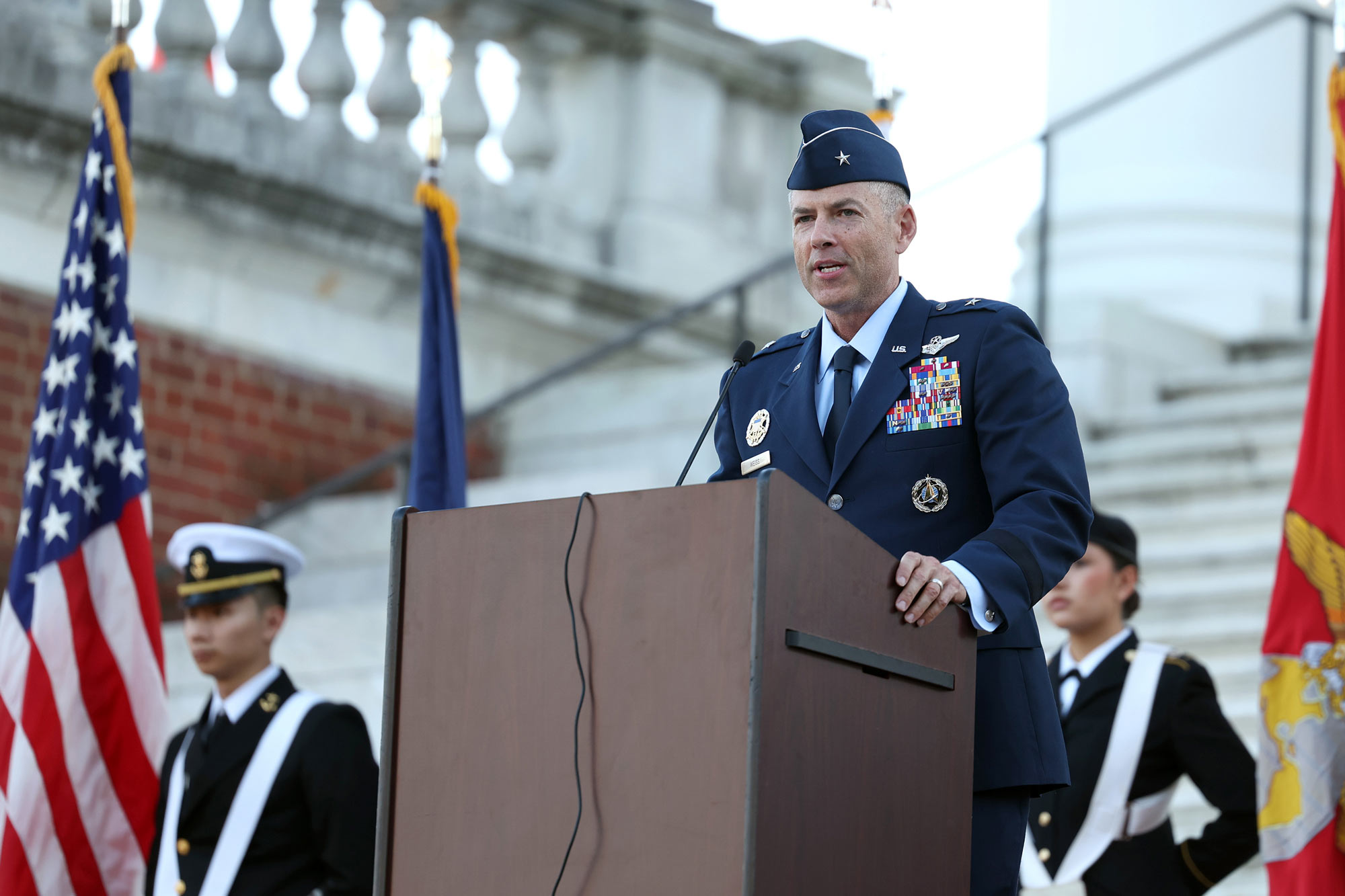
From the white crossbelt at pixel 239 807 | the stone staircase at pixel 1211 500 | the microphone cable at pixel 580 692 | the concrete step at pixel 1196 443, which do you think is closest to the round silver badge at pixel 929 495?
the microphone cable at pixel 580 692

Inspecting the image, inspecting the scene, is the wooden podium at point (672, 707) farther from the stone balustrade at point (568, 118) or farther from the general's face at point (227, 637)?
the stone balustrade at point (568, 118)

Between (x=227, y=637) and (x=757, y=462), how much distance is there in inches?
102

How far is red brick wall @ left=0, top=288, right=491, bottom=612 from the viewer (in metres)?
7.69

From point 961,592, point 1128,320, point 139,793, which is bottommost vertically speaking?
point 139,793

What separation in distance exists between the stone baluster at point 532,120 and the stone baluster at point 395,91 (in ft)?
2.05

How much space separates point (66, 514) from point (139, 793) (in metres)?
0.87

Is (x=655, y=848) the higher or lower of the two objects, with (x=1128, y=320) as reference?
lower

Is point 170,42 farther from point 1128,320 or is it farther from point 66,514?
point 1128,320

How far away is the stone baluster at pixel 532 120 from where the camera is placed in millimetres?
9430

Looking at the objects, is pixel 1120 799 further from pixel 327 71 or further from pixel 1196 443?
pixel 327 71

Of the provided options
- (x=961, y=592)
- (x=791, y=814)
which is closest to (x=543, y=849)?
(x=791, y=814)

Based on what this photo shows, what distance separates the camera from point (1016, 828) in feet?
9.75

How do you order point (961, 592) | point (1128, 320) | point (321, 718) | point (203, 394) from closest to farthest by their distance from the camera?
point (961, 592)
point (321, 718)
point (203, 394)
point (1128, 320)

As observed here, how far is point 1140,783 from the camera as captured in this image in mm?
4832
